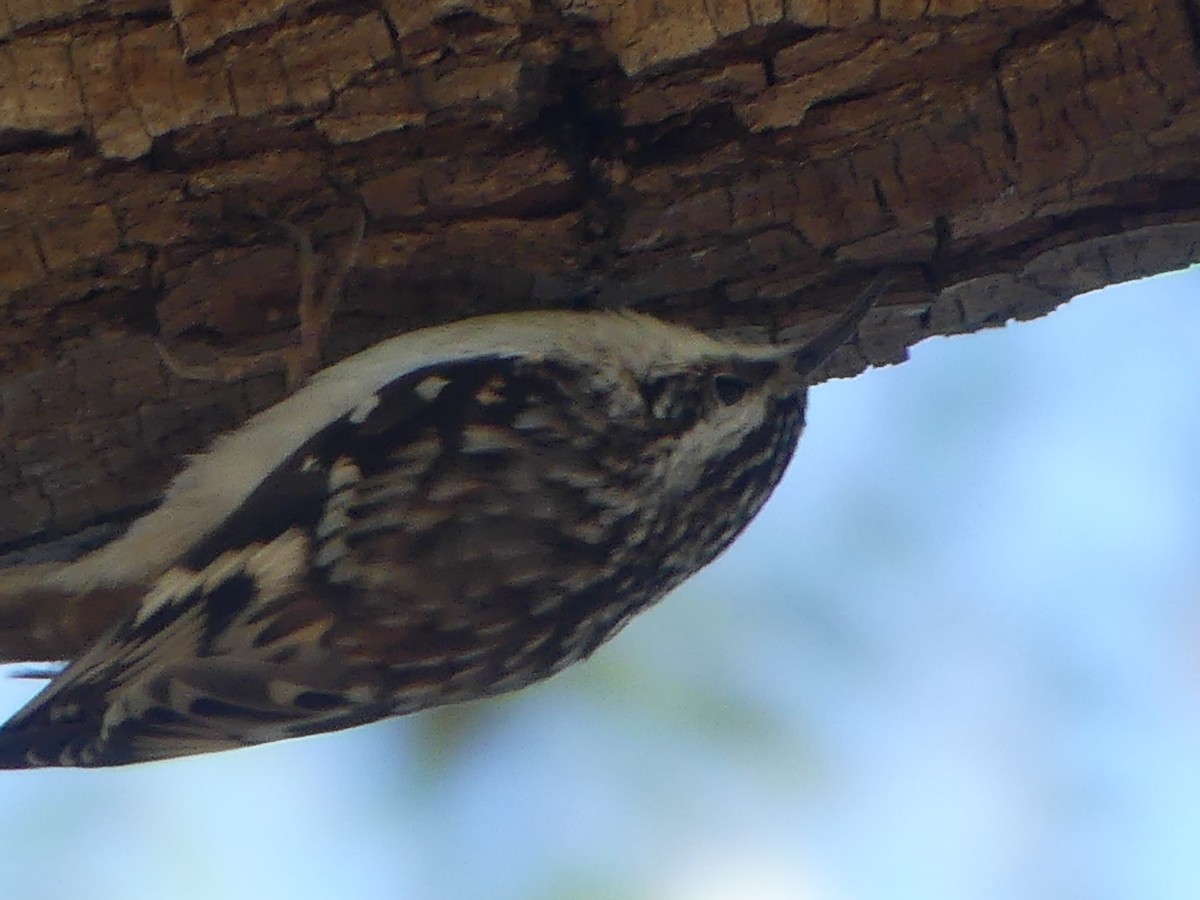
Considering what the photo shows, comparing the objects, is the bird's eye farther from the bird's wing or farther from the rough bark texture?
the bird's wing

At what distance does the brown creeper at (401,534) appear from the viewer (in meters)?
1.97

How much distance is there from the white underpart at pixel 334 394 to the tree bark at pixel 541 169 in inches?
2.1

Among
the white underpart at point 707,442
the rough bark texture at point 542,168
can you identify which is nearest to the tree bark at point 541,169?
the rough bark texture at point 542,168

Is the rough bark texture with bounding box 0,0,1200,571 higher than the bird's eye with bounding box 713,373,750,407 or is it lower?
higher

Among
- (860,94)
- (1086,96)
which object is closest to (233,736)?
(860,94)

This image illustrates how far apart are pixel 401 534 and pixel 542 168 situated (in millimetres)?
596

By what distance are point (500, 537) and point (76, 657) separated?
77 cm

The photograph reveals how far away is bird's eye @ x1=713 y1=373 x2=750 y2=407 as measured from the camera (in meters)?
2.14

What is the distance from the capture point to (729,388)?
2.16m

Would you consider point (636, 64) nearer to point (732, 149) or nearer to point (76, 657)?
point (732, 149)

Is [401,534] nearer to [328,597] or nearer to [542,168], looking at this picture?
[328,597]

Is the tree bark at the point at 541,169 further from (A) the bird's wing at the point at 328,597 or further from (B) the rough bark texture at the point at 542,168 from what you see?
(A) the bird's wing at the point at 328,597

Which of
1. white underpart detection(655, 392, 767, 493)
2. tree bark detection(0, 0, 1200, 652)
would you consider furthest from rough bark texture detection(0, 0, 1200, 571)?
white underpart detection(655, 392, 767, 493)

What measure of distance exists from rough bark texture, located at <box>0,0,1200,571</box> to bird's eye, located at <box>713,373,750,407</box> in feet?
0.31
